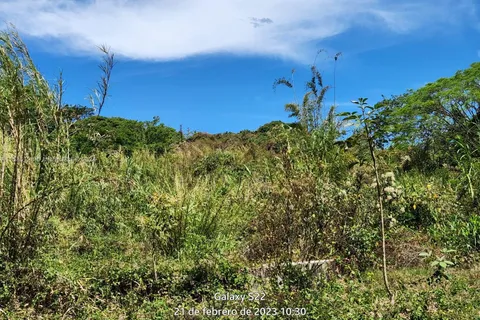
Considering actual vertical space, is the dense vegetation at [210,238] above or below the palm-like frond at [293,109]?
below

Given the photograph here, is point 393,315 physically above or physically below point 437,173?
below

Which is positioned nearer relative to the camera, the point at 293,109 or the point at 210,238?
the point at 210,238

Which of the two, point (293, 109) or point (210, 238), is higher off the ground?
point (293, 109)

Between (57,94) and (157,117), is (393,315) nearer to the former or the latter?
(57,94)

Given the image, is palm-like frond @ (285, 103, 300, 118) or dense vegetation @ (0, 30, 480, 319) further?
palm-like frond @ (285, 103, 300, 118)

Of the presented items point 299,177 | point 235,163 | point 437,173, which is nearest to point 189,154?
point 235,163

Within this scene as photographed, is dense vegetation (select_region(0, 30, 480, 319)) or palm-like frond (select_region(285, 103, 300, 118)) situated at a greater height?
palm-like frond (select_region(285, 103, 300, 118))

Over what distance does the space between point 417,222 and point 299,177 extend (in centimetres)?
244

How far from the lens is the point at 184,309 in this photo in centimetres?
329

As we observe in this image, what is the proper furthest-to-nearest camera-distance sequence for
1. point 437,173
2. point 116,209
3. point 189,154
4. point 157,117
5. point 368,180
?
1. point 157,117
2. point 189,154
3. point 437,173
4. point 368,180
5. point 116,209

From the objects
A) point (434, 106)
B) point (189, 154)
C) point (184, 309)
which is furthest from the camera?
point (434, 106)

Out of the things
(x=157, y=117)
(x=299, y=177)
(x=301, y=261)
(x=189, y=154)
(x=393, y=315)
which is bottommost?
(x=393, y=315)

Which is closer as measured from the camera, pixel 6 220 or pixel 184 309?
pixel 184 309

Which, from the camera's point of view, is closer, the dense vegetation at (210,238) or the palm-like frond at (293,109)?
the dense vegetation at (210,238)
